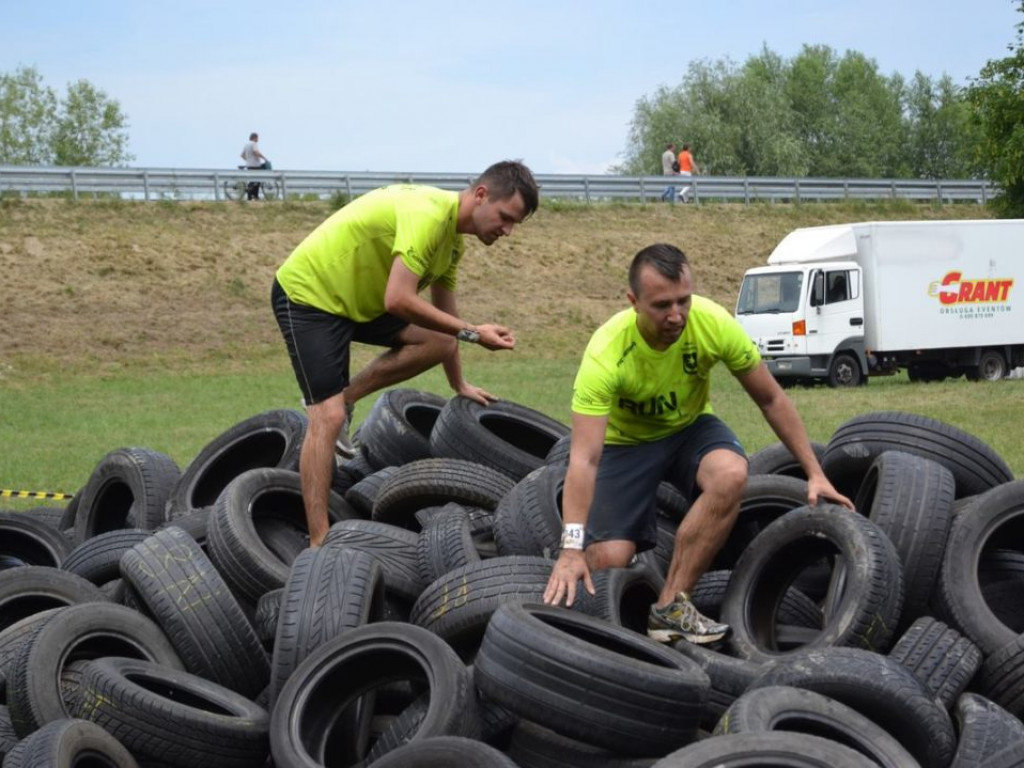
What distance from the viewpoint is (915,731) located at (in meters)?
4.72

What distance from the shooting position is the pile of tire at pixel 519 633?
4723mm

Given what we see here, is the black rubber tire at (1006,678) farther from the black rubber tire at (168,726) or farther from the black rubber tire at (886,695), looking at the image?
the black rubber tire at (168,726)

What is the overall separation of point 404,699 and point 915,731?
2.05 meters

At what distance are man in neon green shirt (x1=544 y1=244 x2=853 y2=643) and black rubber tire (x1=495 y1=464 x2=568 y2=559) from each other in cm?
22

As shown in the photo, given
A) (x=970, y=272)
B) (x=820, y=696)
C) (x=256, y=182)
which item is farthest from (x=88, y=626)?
(x=256, y=182)

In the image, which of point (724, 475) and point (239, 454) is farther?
point (239, 454)

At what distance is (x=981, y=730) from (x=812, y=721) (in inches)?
25.7

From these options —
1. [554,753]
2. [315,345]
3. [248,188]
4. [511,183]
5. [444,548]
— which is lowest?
[554,753]

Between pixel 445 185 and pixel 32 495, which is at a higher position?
pixel 445 185

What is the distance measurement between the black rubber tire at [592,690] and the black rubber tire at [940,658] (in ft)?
2.81

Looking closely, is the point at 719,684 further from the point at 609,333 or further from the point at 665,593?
the point at 609,333

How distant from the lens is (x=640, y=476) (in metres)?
6.27

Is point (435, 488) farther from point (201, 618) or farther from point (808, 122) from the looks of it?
point (808, 122)

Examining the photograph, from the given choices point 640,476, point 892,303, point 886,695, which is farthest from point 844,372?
point 886,695
